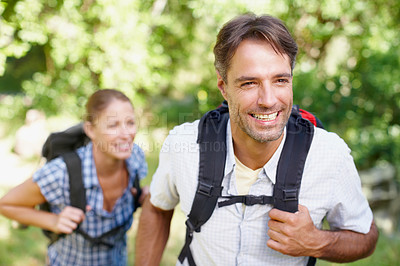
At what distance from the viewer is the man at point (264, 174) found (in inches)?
63.4

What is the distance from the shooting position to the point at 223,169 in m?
1.72

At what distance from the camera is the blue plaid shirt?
7.67 ft

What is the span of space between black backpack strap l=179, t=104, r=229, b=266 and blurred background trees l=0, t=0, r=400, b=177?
2.90 meters

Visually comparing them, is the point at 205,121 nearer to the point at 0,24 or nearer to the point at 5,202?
the point at 5,202

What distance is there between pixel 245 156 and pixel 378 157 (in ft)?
14.8

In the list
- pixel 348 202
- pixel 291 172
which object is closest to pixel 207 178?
pixel 291 172

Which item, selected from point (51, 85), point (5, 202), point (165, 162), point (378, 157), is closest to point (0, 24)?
point (5, 202)

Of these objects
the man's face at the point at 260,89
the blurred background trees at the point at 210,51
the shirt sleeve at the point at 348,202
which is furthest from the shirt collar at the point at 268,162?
the blurred background trees at the point at 210,51

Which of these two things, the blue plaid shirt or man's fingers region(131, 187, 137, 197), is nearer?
the blue plaid shirt

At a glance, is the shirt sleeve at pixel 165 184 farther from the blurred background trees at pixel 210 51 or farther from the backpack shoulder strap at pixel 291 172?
the blurred background trees at pixel 210 51

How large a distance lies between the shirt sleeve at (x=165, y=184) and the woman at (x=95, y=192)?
66 cm

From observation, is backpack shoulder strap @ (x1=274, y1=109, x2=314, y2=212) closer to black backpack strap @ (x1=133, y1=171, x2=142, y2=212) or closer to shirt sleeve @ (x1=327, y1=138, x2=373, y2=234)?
shirt sleeve @ (x1=327, y1=138, x2=373, y2=234)

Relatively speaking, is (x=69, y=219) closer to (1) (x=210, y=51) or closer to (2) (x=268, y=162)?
(2) (x=268, y=162)

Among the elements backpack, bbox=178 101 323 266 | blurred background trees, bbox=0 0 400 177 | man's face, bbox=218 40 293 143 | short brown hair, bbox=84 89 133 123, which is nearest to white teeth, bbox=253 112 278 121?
man's face, bbox=218 40 293 143
